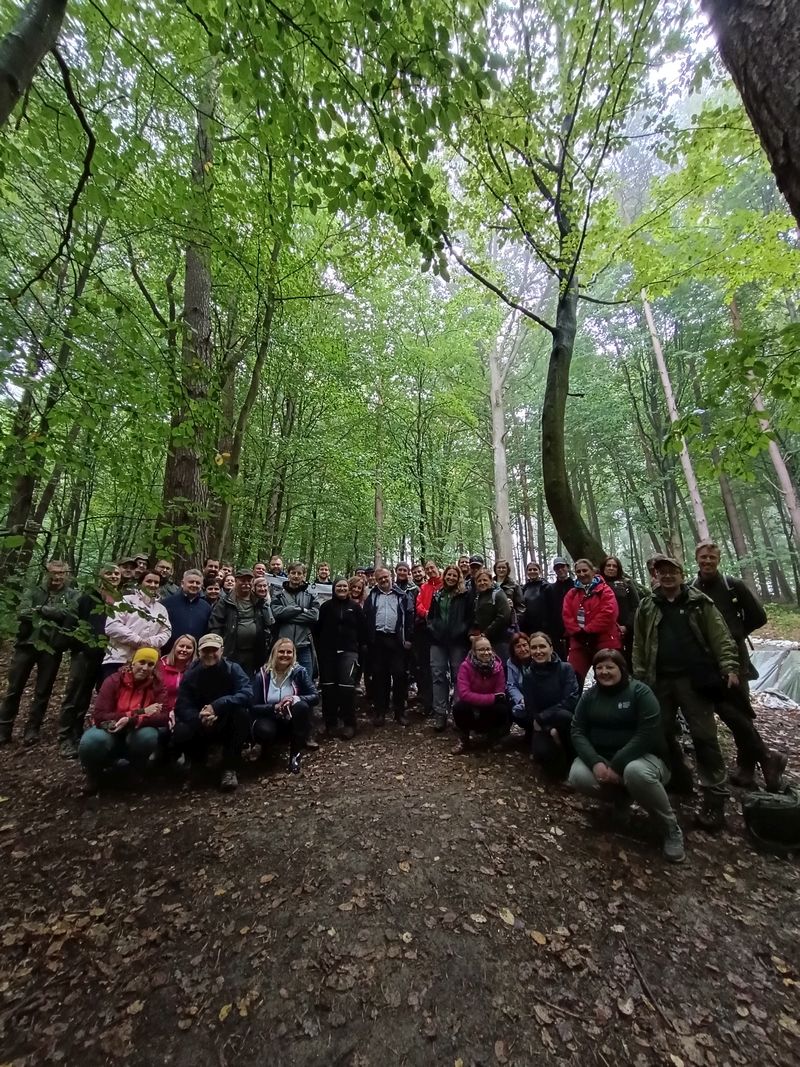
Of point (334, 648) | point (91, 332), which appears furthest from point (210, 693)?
point (91, 332)

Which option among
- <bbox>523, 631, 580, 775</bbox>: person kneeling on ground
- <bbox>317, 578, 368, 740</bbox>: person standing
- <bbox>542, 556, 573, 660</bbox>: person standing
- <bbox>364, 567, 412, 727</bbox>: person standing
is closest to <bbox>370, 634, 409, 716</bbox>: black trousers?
<bbox>364, 567, 412, 727</bbox>: person standing

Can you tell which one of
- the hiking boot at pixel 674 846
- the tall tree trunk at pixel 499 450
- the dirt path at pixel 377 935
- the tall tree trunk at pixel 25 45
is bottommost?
the dirt path at pixel 377 935

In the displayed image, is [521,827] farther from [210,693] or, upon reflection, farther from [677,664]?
[210,693]

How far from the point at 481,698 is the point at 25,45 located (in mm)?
5744

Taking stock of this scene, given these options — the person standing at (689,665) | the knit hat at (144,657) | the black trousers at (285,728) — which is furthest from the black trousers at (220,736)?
the person standing at (689,665)

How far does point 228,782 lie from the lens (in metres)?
4.25

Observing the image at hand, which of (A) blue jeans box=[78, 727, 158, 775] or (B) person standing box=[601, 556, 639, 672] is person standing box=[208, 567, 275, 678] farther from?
(B) person standing box=[601, 556, 639, 672]

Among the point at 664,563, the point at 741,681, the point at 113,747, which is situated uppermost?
the point at 664,563

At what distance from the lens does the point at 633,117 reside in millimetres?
5238

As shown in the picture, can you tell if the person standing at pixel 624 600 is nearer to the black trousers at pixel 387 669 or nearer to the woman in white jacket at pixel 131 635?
the black trousers at pixel 387 669

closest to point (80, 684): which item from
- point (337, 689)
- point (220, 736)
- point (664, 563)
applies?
point (220, 736)

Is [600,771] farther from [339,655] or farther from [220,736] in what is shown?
[220,736]

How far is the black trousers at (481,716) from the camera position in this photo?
16.8 ft

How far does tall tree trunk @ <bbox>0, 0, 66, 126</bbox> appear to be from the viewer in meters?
1.85
